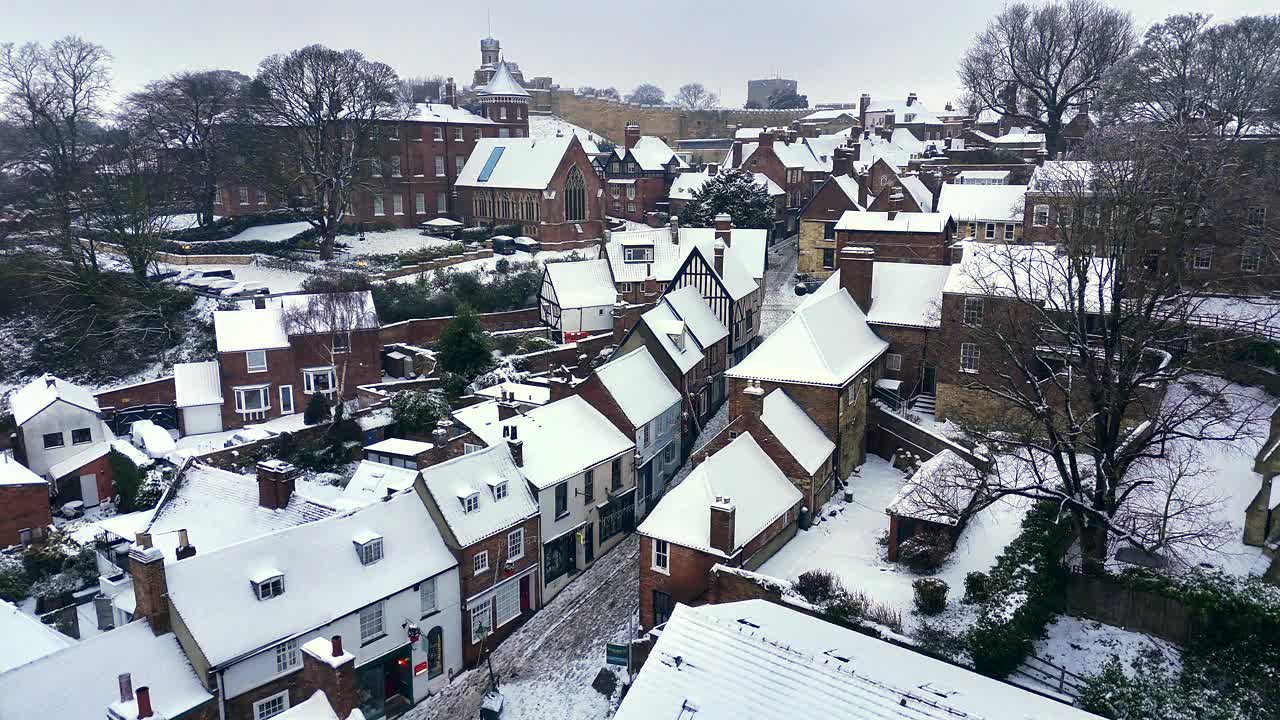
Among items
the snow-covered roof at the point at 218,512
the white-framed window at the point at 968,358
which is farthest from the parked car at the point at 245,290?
the white-framed window at the point at 968,358

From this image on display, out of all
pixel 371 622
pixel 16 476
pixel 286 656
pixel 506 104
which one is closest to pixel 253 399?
pixel 16 476

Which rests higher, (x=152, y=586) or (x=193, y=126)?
(x=193, y=126)

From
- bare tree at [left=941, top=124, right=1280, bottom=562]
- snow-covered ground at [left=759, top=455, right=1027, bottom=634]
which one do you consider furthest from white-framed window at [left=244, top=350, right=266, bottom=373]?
bare tree at [left=941, top=124, right=1280, bottom=562]

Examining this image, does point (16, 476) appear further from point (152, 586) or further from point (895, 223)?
point (895, 223)

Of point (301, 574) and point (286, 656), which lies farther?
point (301, 574)

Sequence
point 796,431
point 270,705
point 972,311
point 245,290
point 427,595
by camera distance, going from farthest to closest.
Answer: point 245,290
point 972,311
point 796,431
point 427,595
point 270,705

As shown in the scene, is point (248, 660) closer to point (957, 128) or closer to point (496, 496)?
point (496, 496)

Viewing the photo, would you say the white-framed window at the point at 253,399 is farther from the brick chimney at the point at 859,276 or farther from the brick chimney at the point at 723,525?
the brick chimney at the point at 859,276
